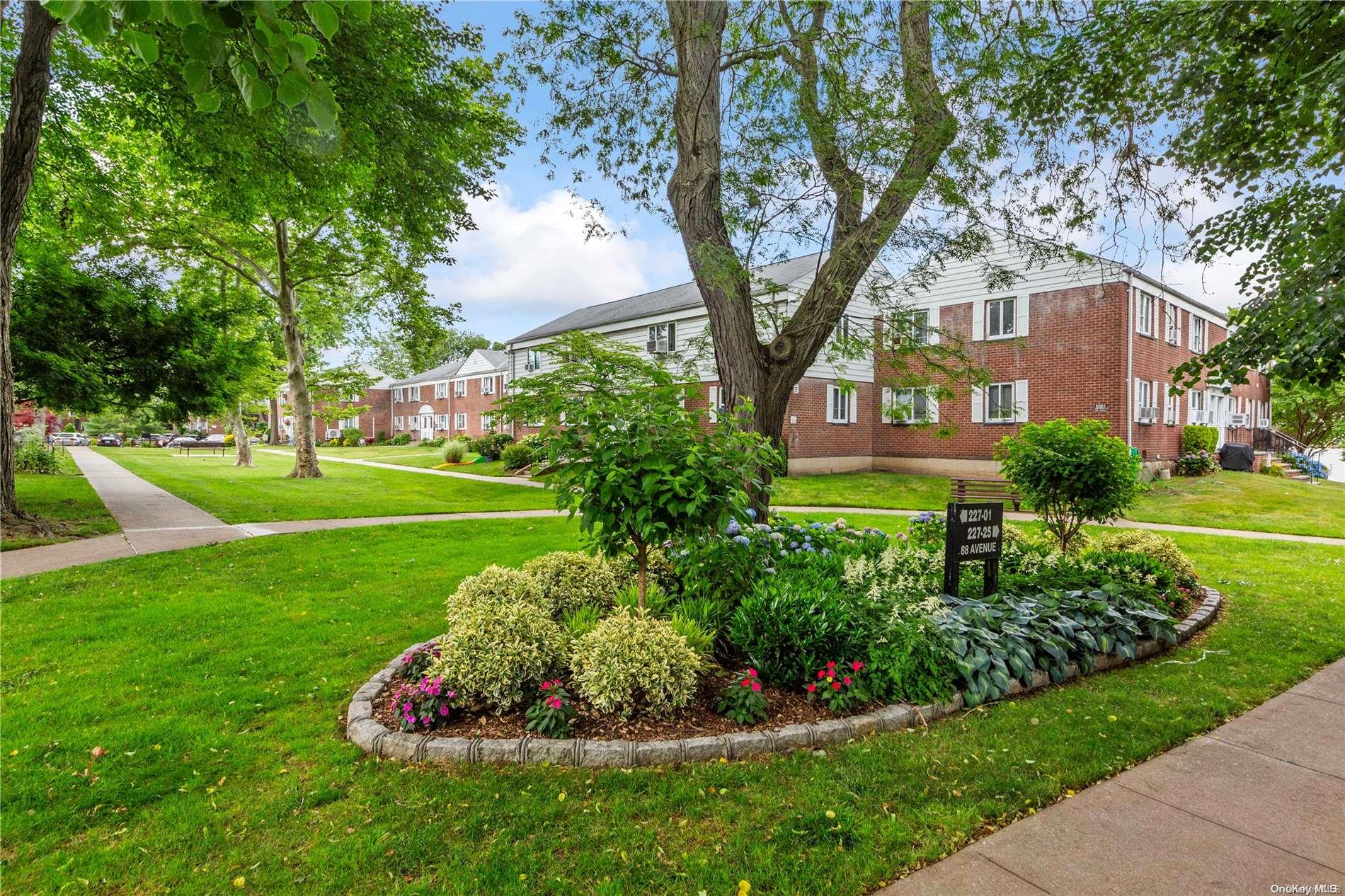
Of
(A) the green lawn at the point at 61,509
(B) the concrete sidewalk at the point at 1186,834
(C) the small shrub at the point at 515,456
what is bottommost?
(B) the concrete sidewalk at the point at 1186,834

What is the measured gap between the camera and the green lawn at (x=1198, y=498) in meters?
12.5

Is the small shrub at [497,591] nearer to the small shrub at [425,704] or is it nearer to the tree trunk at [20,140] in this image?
the small shrub at [425,704]

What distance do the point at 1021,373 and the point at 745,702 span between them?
17248 mm

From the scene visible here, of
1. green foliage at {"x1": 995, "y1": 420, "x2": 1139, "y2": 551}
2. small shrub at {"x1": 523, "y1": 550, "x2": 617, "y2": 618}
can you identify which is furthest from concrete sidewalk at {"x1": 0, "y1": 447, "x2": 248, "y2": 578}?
green foliage at {"x1": 995, "y1": 420, "x2": 1139, "y2": 551}

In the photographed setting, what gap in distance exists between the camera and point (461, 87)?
10.7 meters

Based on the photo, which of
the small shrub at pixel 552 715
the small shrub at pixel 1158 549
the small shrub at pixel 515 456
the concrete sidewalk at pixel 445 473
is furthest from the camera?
the small shrub at pixel 515 456

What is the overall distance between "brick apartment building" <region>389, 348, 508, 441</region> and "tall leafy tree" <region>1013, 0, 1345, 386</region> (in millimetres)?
30170

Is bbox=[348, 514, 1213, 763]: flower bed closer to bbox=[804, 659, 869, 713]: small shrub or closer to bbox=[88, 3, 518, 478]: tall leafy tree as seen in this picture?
bbox=[804, 659, 869, 713]: small shrub

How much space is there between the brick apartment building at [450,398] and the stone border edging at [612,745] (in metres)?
30.8

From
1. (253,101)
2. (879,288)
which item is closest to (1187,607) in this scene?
(879,288)

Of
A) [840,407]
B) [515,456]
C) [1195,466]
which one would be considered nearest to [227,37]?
[840,407]

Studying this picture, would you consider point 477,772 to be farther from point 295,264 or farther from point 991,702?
point 295,264

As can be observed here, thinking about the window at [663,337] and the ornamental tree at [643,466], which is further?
the window at [663,337]

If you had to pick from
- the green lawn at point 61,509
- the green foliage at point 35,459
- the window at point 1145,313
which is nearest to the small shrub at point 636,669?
the green lawn at point 61,509
